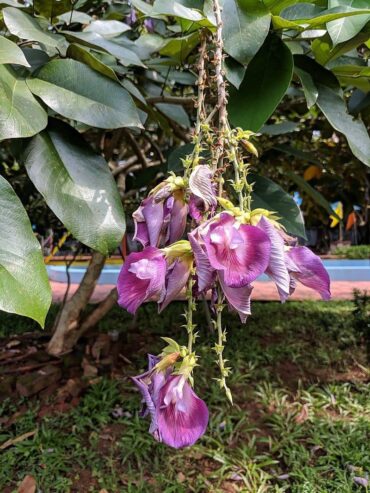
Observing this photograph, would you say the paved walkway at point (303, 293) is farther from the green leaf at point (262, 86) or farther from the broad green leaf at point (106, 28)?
the green leaf at point (262, 86)

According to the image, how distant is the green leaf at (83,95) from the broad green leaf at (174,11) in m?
0.11

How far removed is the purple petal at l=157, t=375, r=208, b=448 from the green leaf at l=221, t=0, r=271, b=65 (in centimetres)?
41

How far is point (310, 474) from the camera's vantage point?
4.10 ft

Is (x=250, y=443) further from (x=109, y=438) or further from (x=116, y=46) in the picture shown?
(x=116, y=46)

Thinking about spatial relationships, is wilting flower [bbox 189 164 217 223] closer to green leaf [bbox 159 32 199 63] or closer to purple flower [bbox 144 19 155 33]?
green leaf [bbox 159 32 199 63]

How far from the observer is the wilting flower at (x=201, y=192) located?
1.27ft

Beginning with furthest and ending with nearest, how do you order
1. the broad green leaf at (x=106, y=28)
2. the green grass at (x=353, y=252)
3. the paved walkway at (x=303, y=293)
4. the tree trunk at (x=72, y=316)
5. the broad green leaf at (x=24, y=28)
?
1. the green grass at (x=353, y=252)
2. the paved walkway at (x=303, y=293)
3. the tree trunk at (x=72, y=316)
4. the broad green leaf at (x=106, y=28)
5. the broad green leaf at (x=24, y=28)

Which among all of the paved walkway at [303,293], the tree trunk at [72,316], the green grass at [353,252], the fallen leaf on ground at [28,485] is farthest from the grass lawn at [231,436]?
the green grass at [353,252]

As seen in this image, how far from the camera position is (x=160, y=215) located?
0.43 m

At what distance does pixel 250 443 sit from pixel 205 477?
0.21 metres

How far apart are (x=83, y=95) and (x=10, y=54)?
114mm

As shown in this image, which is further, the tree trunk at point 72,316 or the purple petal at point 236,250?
the tree trunk at point 72,316

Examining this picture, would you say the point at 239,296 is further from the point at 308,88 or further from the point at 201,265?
the point at 308,88

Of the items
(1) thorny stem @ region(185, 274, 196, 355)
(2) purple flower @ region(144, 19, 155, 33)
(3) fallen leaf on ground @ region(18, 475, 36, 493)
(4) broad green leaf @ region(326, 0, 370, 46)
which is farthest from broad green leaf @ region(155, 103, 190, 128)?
(3) fallen leaf on ground @ region(18, 475, 36, 493)
